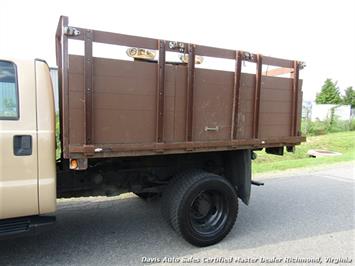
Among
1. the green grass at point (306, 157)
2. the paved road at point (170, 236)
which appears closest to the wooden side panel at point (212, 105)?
the paved road at point (170, 236)

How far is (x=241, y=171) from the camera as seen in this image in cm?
489

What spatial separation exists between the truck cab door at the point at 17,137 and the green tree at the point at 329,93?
202ft

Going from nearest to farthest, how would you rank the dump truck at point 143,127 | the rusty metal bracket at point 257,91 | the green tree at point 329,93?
1. the dump truck at point 143,127
2. the rusty metal bracket at point 257,91
3. the green tree at point 329,93

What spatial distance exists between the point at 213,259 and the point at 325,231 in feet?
6.04

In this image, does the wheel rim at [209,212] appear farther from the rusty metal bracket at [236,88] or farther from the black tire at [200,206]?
the rusty metal bracket at [236,88]

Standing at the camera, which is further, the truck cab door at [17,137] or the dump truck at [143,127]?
the dump truck at [143,127]

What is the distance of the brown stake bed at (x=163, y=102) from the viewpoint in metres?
3.54

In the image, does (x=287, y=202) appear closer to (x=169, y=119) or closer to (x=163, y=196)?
(x=163, y=196)

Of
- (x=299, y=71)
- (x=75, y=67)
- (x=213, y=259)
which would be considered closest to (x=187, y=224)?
(x=213, y=259)

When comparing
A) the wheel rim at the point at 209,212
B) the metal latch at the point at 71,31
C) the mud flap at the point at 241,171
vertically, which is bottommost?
the wheel rim at the point at 209,212

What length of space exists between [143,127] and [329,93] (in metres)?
62.4

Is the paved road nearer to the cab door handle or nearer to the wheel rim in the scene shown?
the wheel rim

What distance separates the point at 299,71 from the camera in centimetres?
501

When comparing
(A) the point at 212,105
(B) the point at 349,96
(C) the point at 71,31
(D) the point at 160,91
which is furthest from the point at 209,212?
(B) the point at 349,96
